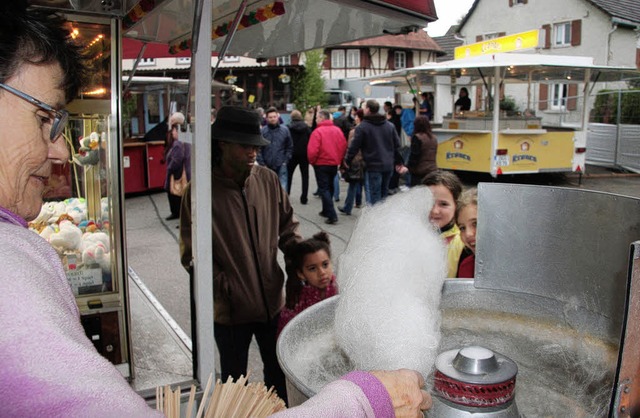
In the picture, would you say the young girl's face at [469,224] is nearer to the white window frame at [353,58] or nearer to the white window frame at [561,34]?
the white window frame at [561,34]

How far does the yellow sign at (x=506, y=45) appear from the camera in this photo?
12.2 m

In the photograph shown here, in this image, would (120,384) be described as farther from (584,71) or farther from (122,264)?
(584,71)

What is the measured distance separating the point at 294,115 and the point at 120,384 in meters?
9.38

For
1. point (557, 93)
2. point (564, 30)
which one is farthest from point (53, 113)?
point (564, 30)

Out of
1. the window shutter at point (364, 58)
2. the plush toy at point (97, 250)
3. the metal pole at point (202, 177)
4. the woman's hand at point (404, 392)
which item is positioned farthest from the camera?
the window shutter at point (364, 58)

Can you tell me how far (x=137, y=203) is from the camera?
10234 millimetres

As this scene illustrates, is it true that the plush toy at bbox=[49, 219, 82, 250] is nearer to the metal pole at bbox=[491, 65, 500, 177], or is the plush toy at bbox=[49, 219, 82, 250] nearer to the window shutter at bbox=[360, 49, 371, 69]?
the metal pole at bbox=[491, 65, 500, 177]

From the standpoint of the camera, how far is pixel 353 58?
124 feet

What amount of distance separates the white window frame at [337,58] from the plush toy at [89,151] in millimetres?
36558

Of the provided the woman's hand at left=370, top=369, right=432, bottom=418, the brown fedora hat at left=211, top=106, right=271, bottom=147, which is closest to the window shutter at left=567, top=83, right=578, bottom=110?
the brown fedora hat at left=211, top=106, right=271, bottom=147

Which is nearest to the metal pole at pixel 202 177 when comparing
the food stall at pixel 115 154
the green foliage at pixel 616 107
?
the food stall at pixel 115 154

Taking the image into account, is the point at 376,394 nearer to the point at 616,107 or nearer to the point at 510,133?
the point at 510,133

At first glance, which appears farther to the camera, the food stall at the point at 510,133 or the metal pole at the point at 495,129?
the food stall at the point at 510,133

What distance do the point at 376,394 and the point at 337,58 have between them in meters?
38.7
